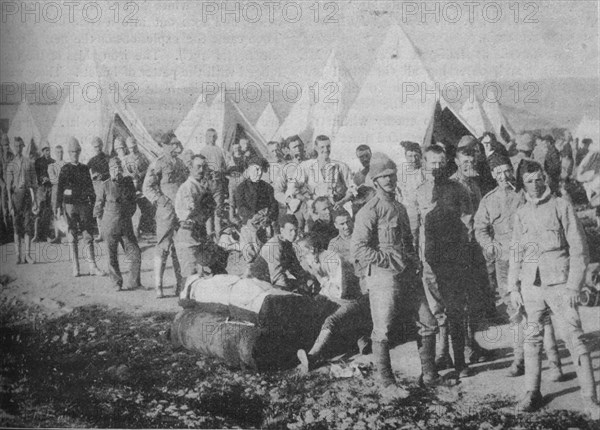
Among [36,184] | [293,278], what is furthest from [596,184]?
[36,184]

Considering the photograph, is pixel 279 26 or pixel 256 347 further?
pixel 279 26

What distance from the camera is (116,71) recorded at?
17.8ft

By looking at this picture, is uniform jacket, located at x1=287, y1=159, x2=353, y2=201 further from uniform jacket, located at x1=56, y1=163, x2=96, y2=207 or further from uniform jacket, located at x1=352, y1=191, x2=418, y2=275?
uniform jacket, located at x1=56, y1=163, x2=96, y2=207

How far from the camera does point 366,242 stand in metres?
4.88

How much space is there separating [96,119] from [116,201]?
63 centimetres

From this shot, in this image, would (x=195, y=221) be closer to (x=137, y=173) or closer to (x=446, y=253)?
(x=137, y=173)

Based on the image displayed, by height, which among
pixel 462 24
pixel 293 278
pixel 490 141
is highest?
pixel 462 24

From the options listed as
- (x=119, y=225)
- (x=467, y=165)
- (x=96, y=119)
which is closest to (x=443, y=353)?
(x=467, y=165)

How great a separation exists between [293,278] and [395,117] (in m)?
1.36

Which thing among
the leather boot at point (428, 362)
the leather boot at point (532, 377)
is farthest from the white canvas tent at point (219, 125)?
the leather boot at point (532, 377)

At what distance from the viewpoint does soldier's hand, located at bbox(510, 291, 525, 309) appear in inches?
189

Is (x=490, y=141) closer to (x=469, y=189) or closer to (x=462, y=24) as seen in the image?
(x=469, y=189)

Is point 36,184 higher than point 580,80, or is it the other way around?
point 580,80

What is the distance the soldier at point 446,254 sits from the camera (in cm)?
491
